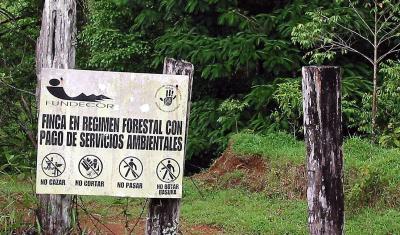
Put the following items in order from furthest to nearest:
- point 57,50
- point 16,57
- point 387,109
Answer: point 16,57 < point 387,109 < point 57,50

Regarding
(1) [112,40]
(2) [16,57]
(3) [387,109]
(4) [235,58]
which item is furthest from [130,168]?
(2) [16,57]

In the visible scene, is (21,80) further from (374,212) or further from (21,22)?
(374,212)

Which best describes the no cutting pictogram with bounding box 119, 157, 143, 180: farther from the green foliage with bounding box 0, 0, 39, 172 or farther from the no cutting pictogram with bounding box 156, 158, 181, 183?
the green foliage with bounding box 0, 0, 39, 172

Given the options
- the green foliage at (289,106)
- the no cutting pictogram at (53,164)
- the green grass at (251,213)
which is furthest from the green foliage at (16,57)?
the no cutting pictogram at (53,164)

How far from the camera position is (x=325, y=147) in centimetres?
439

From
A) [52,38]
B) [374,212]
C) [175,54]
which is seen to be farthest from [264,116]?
[52,38]

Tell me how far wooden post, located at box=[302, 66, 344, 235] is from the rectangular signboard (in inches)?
35.1

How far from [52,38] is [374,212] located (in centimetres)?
422

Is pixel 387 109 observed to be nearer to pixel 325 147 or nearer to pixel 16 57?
pixel 325 147

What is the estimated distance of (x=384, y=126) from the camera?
33.2ft

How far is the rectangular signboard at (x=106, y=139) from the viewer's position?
4.41 m

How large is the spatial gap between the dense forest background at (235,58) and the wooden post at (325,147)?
16.1ft

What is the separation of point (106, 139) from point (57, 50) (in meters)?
1.16

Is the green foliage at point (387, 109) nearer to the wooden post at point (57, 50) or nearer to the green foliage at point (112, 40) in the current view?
the green foliage at point (112, 40)
